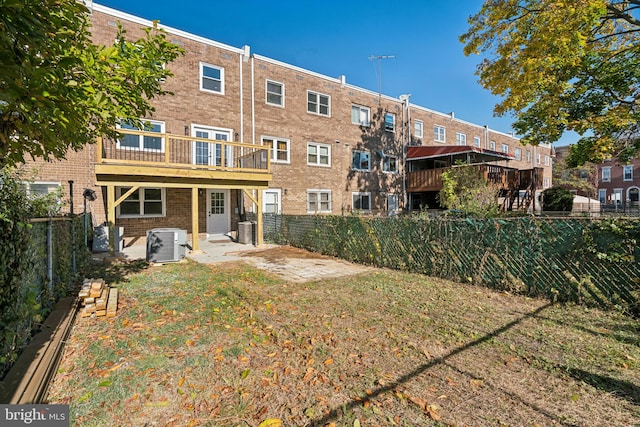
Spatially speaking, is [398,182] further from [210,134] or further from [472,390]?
[472,390]

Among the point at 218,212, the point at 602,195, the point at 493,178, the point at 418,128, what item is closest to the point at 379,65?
the point at 418,128

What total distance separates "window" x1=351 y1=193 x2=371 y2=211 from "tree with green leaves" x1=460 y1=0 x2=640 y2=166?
9.05m

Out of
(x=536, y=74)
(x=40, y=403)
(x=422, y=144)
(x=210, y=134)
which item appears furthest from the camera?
(x=422, y=144)

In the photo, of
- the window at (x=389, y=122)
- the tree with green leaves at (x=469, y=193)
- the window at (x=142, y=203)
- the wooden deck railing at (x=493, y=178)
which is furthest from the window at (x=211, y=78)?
the wooden deck railing at (x=493, y=178)

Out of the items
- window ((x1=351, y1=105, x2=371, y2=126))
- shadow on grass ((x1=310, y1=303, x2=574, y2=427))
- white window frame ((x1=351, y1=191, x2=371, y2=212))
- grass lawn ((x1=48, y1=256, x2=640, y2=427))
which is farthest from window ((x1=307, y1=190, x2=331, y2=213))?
shadow on grass ((x1=310, y1=303, x2=574, y2=427))

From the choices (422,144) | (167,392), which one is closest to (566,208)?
(422,144)

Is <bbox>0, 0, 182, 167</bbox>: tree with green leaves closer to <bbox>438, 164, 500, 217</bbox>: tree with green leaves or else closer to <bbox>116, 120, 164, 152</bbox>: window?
<bbox>116, 120, 164, 152</bbox>: window

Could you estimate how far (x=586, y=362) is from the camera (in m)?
3.19

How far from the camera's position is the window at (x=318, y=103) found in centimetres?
1702

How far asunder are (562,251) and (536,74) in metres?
6.69

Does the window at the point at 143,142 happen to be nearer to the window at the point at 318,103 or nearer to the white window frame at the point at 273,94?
the white window frame at the point at 273,94

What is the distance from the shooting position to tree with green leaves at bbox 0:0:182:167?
5.92 feet

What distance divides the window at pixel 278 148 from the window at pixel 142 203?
18.0 feet

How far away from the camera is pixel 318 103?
17281 millimetres
